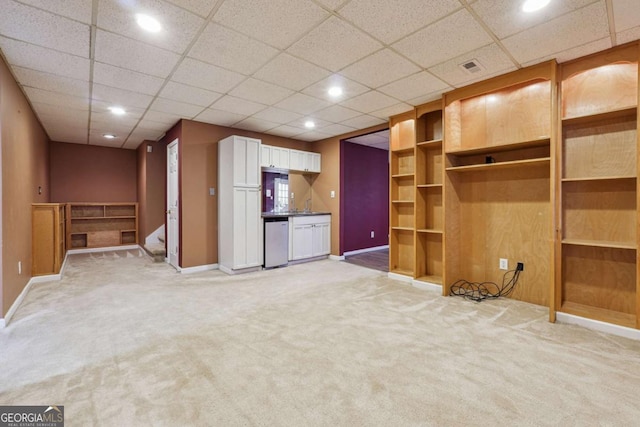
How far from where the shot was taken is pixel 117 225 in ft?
24.2

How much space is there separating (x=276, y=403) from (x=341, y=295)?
6.75ft

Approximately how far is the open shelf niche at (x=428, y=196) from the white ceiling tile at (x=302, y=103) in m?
1.42

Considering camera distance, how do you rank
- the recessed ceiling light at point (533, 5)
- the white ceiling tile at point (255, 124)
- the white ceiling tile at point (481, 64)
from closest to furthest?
the recessed ceiling light at point (533, 5)
the white ceiling tile at point (481, 64)
the white ceiling tile at point (255, 124)

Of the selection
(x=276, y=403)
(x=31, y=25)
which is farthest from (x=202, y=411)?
(x=31, y=25)

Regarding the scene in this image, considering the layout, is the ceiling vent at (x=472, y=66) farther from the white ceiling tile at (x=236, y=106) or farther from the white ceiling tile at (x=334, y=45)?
the white ceiling tile at (x=236, y=106)

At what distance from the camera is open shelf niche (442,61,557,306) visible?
3092mm

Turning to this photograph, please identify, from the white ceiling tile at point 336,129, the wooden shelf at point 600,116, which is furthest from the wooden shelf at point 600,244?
the white ceiling tile at point 336,129

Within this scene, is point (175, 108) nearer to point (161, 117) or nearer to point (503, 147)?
point (161, 117)

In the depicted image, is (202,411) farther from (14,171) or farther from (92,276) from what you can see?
(92,276)

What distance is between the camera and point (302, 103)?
405cm

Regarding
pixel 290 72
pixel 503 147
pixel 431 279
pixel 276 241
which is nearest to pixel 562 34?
pixel 503 147

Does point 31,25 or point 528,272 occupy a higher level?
point 31,25

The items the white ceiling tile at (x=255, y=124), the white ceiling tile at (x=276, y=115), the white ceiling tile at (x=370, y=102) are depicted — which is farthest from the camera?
the white ceiling tile at (x=255, y=124)

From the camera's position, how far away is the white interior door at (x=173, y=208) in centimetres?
509
